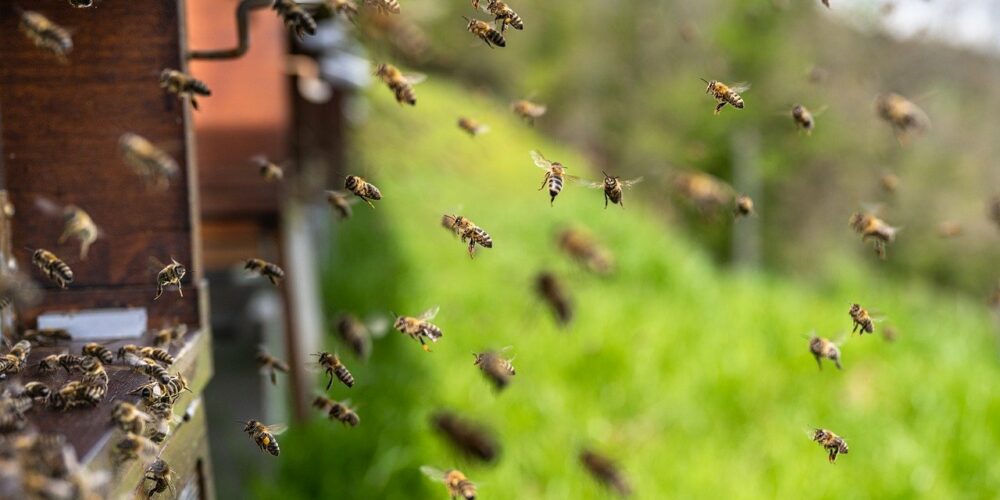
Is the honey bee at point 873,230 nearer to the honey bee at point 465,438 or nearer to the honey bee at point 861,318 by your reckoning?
the honey bee at point 861,318

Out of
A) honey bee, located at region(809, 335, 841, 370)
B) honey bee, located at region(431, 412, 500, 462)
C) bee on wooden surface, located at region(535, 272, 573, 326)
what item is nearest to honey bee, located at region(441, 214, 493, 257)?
honey bee, located at region(809, 335, 841, 370)

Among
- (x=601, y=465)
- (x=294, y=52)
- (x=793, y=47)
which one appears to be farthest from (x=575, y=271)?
(x=793, y=47)

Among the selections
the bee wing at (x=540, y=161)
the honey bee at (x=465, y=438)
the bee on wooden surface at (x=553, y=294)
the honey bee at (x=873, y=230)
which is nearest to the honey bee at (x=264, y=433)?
the bee wing at (x=540, y=161)

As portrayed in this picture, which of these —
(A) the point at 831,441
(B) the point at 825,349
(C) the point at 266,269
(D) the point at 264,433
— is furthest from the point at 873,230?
(D) the point at 264,433

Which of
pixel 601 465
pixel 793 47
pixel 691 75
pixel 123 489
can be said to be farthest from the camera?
pixel 691 75

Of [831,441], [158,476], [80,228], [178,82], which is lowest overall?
[831,441]

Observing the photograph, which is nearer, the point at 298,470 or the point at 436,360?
the point at 298,470

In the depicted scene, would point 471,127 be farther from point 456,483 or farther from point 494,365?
point 456,483

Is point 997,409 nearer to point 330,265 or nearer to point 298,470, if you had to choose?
point 298,470
